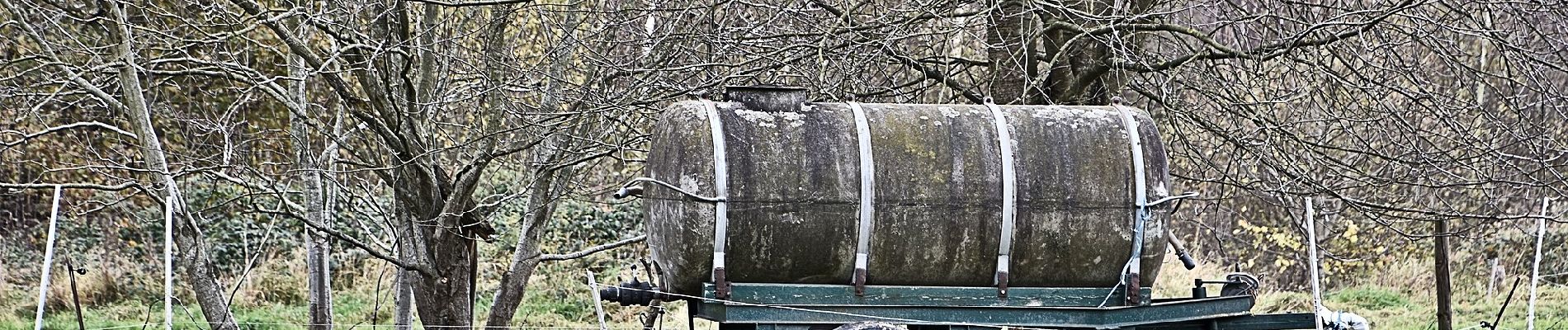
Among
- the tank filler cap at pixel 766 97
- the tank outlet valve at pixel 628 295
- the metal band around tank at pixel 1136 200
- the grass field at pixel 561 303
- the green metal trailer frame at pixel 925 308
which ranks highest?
the tank filler cap at pixel 766 97

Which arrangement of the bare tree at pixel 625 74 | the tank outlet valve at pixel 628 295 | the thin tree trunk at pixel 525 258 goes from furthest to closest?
the thin tree trunk at pixel 525 258 < the bare tree at pixel 625 74 < the tank outlet valve at pixel 628 295

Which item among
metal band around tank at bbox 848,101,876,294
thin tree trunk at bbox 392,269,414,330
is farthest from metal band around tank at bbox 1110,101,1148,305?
thin tree trunk at bbox 392,269,414,330

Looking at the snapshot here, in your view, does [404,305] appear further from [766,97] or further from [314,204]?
[766,97]

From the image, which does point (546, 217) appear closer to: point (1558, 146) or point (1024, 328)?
point (1024, 328)

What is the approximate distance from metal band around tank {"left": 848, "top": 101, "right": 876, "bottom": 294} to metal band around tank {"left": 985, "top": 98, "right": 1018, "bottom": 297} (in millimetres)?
553

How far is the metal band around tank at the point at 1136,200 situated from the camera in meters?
6.11

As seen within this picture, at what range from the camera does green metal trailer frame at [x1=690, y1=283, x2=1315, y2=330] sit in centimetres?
593

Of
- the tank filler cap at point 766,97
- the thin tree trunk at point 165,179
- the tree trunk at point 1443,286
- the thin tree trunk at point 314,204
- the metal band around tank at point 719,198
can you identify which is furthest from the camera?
the tree trunk at point 1443,286

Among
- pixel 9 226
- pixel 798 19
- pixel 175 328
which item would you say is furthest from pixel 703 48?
pixel 9 226

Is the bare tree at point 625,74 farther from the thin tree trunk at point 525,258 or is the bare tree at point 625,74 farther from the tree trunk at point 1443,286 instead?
the tree trunk at point 1443,286

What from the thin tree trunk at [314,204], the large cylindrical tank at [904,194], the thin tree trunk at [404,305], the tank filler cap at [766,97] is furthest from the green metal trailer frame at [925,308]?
the thin tree trunk at [404,305]

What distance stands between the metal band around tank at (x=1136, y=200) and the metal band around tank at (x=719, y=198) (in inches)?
69.1

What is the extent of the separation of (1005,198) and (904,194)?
425 millimetres

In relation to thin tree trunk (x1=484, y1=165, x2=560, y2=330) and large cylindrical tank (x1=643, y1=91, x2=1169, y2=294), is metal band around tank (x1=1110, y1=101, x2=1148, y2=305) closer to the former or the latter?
large cylindrical tank (x1=643, y1=91, x2=1169, y2=294)
